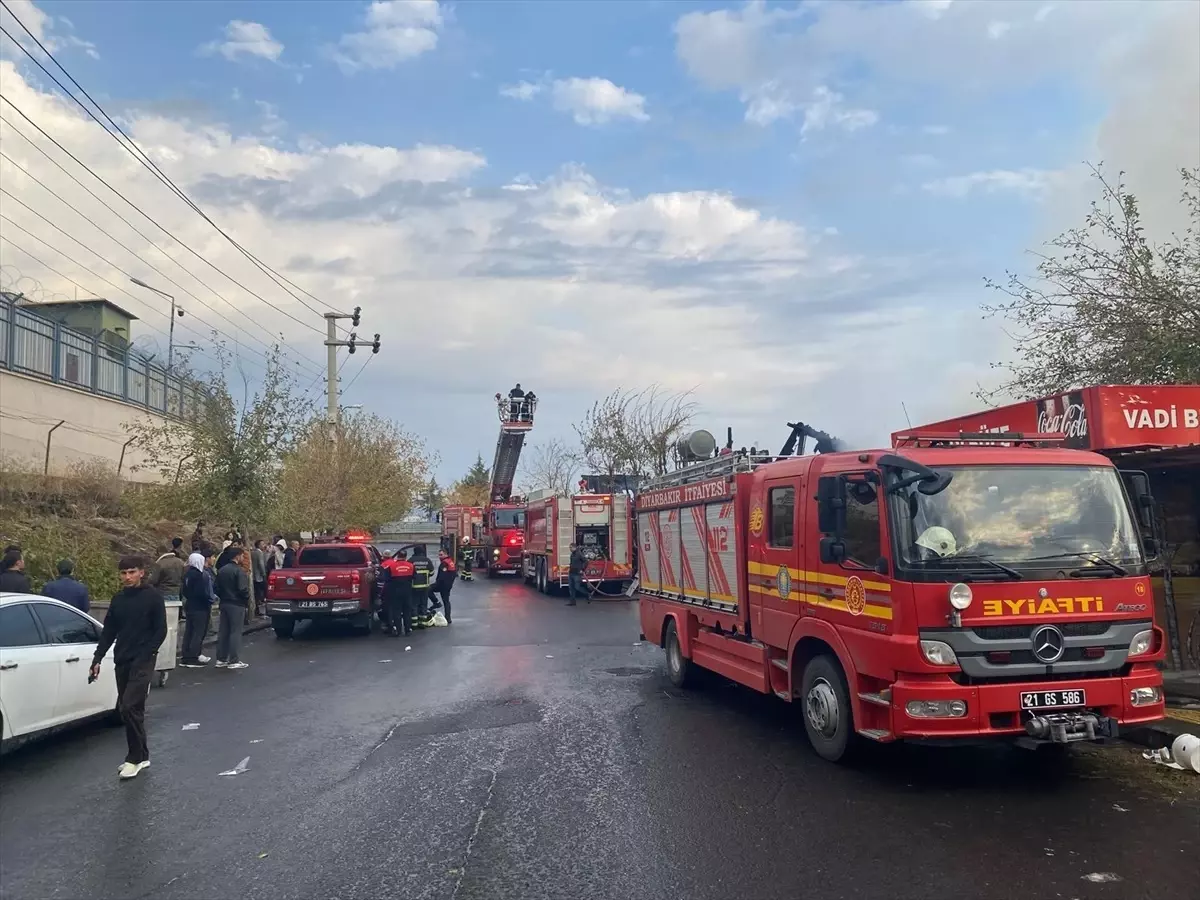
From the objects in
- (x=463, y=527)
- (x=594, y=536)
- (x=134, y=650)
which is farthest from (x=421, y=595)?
(x=463, y=527)

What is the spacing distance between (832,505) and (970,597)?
1217 millimetres

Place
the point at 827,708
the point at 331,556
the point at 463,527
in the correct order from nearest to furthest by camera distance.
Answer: the point at 827,708 → the point at 331,556 → the point at 463,527

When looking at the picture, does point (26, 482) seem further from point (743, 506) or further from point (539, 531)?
point (743, 506)

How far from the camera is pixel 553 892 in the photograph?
498 cm

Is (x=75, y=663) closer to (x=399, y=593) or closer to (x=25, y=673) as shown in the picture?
(x=25, y=673)

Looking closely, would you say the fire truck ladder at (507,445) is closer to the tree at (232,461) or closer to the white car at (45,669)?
the tree at (232,461)

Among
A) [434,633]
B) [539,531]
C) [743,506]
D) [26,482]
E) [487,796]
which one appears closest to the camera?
[487,796]

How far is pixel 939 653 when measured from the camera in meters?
6.38

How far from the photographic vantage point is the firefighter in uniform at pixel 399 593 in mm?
17844

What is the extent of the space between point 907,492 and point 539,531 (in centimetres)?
2343

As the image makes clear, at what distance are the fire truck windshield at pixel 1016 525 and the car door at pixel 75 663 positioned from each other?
7.10 m

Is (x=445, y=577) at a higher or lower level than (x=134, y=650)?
higher

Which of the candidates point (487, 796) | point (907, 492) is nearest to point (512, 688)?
point (487, 796)

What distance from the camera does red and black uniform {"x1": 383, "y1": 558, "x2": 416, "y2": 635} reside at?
703 inches
